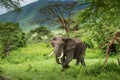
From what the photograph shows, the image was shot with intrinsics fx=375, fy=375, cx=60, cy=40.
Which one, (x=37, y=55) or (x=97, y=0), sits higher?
(x=97, y=0)

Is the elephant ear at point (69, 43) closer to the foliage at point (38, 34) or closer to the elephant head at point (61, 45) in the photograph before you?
the elephant head at point (61, 45)

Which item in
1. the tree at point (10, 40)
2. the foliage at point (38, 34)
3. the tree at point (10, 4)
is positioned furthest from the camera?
the foliage at point (38, 34)

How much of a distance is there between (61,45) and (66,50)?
999 millimetres

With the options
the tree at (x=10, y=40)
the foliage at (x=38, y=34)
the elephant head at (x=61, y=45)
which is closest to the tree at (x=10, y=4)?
the elephant head at (x=61, y=45)

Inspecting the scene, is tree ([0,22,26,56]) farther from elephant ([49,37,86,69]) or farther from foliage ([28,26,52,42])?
elephant ([49,37,86,69])

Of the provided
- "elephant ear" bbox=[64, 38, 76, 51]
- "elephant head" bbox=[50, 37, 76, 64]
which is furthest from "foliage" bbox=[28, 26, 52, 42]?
"elephant head" bbox=[50, 37, 76, 64]

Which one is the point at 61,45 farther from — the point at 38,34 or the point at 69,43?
the point at 38,34

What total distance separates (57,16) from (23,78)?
125 feet

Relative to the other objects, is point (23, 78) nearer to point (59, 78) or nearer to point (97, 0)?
point (59, 78)

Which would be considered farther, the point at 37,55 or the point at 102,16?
the point at 37,55

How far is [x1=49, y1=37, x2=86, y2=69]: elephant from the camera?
20.5 metres

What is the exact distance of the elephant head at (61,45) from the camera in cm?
2041

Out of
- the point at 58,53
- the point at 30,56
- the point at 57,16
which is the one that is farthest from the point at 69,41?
the point at 57,16

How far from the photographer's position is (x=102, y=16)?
13492mm
